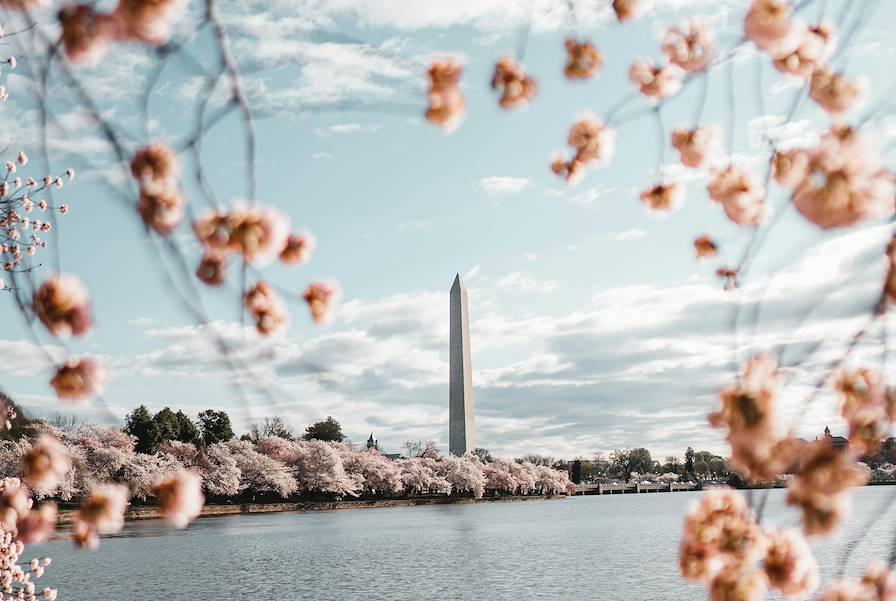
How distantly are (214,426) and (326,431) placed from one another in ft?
61.3

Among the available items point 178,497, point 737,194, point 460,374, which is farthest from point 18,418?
point 460,374

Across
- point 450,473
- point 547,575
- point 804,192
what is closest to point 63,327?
point 804,192

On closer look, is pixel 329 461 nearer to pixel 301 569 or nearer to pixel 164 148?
pixel 301 569

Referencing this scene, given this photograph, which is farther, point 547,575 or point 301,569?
point 301,569

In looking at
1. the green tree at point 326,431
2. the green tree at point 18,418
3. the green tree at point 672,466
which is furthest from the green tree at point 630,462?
the green tree at point 18,418

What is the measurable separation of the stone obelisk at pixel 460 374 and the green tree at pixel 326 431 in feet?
86.8

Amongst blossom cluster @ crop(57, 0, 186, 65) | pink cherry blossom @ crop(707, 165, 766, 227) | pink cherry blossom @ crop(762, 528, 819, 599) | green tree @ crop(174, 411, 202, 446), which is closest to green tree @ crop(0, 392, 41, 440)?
blossom cluster @ crop(57, 0, 186, 65)

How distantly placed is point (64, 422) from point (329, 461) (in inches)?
838

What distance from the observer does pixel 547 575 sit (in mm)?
18453

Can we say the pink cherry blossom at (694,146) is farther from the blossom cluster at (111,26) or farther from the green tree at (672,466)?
the green tree at (672,466)

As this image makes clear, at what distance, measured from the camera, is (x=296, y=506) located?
158 feet

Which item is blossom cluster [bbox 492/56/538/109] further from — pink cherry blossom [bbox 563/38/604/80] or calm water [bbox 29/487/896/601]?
calm water [bbox 29/487/896/601]

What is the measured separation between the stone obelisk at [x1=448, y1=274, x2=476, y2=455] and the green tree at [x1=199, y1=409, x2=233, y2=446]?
16477 millimetres

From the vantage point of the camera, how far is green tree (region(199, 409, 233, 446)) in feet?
177
